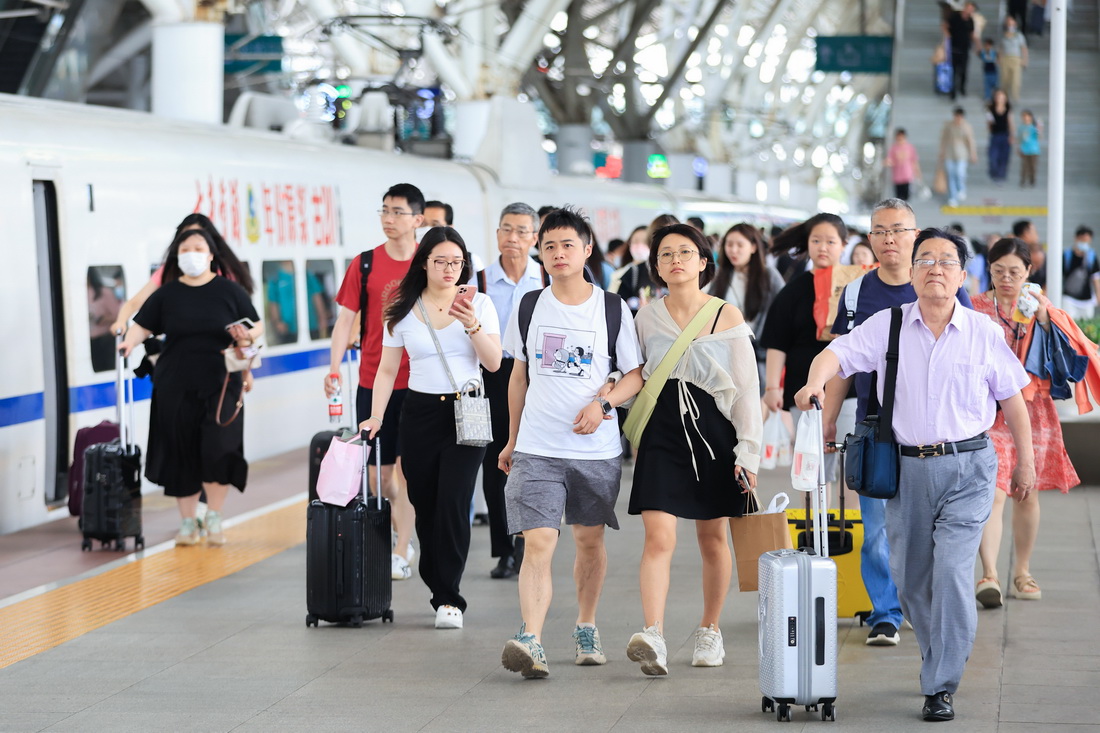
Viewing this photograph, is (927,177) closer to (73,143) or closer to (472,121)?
(472,121)

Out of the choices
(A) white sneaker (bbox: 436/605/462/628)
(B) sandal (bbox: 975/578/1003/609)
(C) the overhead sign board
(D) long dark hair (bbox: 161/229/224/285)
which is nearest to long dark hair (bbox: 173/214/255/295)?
(D) long dark hair (bbox: 161/229/224/285)

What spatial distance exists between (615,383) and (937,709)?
154 centimetres

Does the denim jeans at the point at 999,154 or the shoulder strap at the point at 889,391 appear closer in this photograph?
the shoulder strap at the point at 889,391

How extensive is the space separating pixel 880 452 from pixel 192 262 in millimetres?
4212

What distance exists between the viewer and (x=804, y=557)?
204 inches

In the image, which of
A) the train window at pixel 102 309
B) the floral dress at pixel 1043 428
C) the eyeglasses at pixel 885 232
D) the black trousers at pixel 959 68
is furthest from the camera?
the black trousers at pixel 959 68

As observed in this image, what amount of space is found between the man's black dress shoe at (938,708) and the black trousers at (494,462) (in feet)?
8.61

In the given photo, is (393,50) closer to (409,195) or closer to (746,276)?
(746,276)

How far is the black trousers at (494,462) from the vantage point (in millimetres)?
7406

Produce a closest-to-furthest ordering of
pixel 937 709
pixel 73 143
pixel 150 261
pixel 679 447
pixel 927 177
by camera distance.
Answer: pixel 937 709
pixel 679 447
pixel 73 143
pixel 150 261
pixel 927 177

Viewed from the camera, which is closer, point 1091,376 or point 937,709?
point 937,709

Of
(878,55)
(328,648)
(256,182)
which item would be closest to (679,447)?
(328,648)

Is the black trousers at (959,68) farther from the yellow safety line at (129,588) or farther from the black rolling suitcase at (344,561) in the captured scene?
the black rolling suitcase at (344,561)

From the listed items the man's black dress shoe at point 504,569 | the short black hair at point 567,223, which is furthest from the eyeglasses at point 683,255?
the man's black dress shoe at point 504,569
